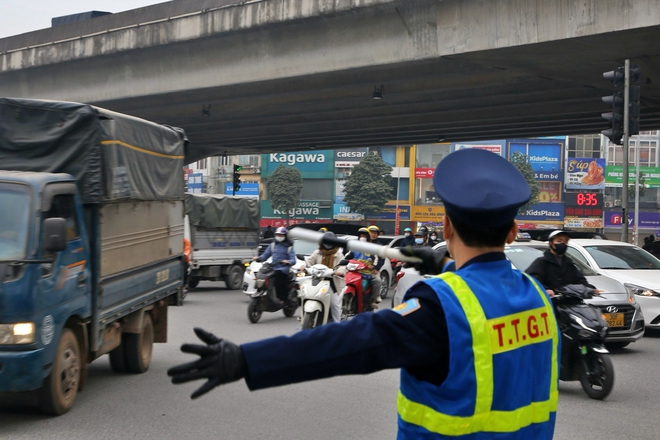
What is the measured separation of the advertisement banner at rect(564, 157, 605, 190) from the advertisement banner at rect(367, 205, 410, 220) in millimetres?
13817

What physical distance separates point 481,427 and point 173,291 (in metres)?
8.42

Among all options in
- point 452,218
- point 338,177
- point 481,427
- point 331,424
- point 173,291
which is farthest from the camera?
point 338,177

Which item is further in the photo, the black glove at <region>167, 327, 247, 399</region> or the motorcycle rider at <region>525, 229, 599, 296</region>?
the motorcycle rider at <region>525, 229, 599, 296</region>

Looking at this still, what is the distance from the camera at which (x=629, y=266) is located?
44.2 feet

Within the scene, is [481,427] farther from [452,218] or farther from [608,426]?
[608,426]

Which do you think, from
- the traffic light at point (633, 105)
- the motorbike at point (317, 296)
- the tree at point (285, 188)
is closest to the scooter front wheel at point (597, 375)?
the motorbike at point (317, 296)

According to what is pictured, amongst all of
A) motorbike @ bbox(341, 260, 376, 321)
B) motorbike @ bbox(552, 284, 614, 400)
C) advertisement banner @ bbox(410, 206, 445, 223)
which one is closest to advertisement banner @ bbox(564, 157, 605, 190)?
advertisement banner @ bbox(410, 206, 445, 223)

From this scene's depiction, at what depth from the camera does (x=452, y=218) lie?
7.02 feet

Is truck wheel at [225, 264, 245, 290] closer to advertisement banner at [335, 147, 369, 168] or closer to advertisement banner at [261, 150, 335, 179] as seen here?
advertisement banner at [335, 147, 369, 168]

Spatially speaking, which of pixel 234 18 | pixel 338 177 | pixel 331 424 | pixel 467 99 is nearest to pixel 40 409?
pixel 331 424

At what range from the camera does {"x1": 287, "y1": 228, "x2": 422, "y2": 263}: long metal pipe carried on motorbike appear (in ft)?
7.98

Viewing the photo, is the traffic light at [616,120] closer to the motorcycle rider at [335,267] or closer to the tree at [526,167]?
the motorcycle rider at [335,267]

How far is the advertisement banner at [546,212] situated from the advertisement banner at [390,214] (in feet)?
31.7

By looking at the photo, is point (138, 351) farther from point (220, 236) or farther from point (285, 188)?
point (285, 188)
